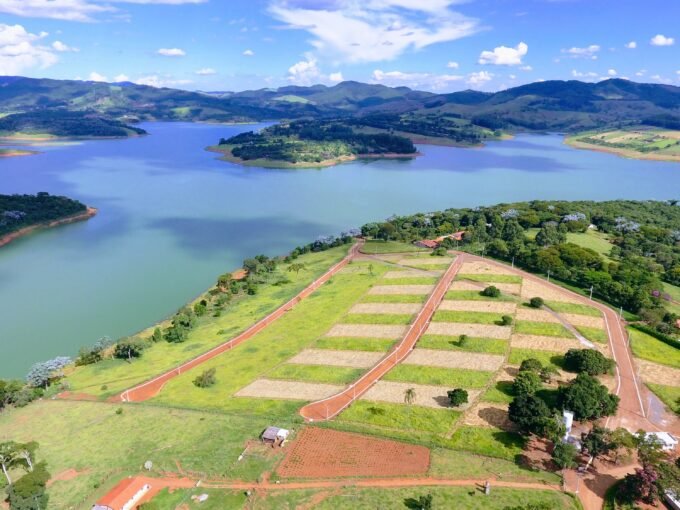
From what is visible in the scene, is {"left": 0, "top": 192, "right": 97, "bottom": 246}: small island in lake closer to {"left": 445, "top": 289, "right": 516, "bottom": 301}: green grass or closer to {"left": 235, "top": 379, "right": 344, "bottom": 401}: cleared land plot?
{"left": 235, "top": 379, "right": 344, "bottom": 401}: cleared land plot

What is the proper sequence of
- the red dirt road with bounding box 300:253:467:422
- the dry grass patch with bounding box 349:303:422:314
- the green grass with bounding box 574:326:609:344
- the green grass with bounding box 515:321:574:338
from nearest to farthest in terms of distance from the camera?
1. the red dirt road with bounding box 300:253:467:422
2. the green grass with bounding box 574:326:609:344
3. the green grass with bounding box 515:321:574:338
4. the dry grass patch with bounding box 349:303:422:314

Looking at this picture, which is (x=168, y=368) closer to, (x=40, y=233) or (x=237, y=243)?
(x=237, y=243)

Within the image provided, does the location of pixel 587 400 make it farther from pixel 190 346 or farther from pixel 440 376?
pixel 190 346

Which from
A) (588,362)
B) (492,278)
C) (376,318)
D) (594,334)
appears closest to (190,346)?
(376,318)

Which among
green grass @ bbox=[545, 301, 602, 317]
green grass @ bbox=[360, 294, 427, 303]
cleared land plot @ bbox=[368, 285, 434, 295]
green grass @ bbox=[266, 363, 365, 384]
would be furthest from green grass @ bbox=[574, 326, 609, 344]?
green grass @ bbox=[266, 363, 365, 384]

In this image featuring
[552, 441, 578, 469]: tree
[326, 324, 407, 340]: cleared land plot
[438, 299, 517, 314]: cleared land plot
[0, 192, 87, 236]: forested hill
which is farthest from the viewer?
[0, 192, 87, 236]: forested hill

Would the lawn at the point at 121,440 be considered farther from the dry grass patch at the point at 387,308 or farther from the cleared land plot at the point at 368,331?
the dry grass patch at the point at 387,308

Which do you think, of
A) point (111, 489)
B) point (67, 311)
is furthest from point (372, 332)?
point (67, 311)
